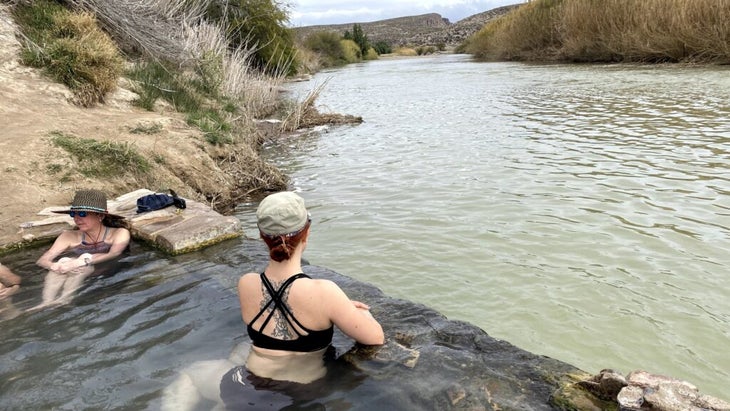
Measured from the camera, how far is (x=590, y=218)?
23.7 ft

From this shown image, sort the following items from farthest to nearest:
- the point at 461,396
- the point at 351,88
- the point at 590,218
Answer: the point at 351,88
the point at 590,218
the point at 461,396

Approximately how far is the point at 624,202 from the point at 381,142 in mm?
7511

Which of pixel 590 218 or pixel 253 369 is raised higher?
pixel 253 369

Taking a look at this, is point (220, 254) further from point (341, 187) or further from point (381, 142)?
point (381, 142)

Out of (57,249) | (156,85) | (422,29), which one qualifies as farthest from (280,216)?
(422,29)

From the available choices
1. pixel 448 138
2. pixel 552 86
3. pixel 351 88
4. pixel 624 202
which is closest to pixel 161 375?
pixel 624 202

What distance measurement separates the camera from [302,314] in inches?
131

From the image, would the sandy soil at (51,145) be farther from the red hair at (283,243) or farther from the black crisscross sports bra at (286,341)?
the red hair at (283,243)

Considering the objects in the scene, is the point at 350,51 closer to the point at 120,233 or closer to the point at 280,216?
the point at 120,233

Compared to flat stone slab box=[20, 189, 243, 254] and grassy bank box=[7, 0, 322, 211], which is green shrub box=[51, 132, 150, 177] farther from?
flat stone slab box=[20, 189, 243, 254]

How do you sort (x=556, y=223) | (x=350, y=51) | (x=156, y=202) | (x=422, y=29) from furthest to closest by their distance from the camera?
(x=422, y=29)
(x=350, y=51)
(x=556, y=223)
(x=156, y=202)

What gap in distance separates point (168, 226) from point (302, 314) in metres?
3.65

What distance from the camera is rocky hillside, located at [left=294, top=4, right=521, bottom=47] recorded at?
95562mm

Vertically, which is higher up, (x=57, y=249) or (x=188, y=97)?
(x=188, y=97)
